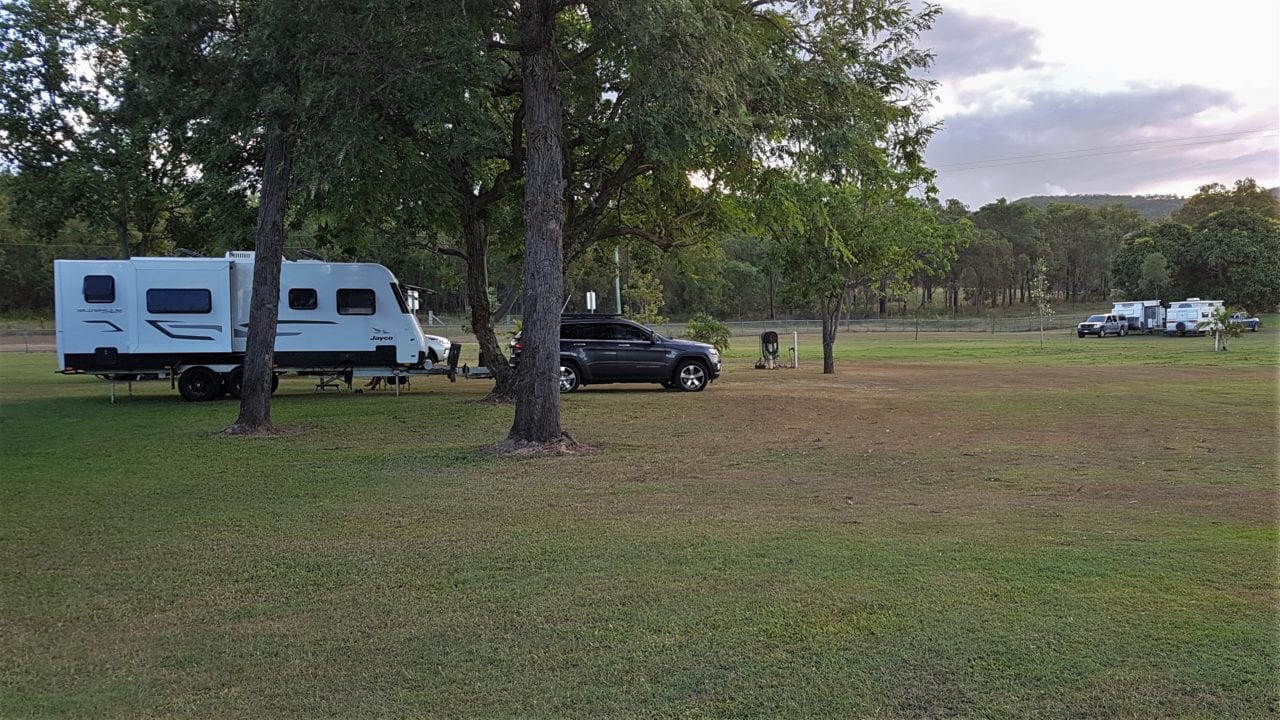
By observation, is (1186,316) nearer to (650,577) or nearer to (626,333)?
(626,333)

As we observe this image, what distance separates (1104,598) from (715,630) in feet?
7.16

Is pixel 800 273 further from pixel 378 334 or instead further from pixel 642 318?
pixel 378 334

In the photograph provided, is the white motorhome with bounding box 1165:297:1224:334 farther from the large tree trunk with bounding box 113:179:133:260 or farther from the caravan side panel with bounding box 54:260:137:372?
the caravan side panel with bounding box 54:260:137:372

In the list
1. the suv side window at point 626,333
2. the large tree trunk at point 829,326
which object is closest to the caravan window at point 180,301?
the suv side window at point 626,333

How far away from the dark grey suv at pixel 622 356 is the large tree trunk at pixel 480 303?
0.72 m

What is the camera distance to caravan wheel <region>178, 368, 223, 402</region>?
19.0 m

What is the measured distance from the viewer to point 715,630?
444 cm

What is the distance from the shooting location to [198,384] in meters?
19.2

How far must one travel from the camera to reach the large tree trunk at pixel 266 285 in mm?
13406

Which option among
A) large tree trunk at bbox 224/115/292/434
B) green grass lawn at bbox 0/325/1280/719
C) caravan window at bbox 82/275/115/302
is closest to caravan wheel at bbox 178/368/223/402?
caravan window at bbox 82/275/115/302

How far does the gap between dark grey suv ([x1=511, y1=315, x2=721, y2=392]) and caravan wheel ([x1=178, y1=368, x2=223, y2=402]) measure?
6.47 metres

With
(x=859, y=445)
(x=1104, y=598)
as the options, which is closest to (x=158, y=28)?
(x=859, y=445)

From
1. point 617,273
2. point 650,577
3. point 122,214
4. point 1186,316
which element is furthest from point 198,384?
point 1186,316

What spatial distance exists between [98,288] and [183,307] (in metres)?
1.65
